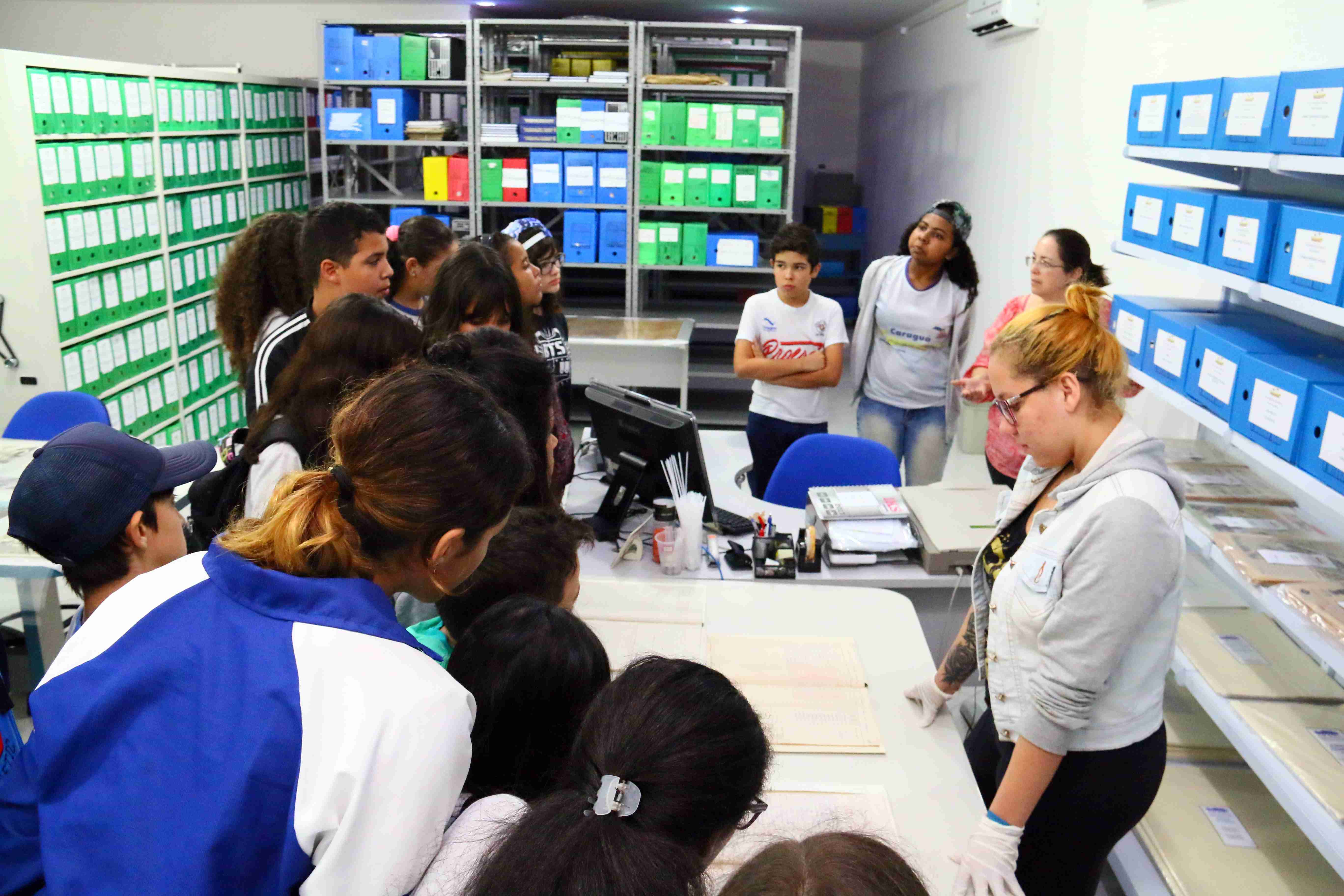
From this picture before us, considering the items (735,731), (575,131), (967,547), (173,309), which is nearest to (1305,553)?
(967,547)

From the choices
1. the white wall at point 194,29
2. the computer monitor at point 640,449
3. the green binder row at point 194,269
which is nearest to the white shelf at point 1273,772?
the computer monitor at point 640,449

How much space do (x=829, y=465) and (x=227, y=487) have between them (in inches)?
73.8

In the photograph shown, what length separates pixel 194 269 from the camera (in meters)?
5.24

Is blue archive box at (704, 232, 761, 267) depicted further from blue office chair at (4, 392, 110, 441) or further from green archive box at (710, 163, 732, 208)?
blue office chair at (4, 392, 110, 441)

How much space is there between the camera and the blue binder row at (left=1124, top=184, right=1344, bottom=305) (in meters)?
1.68

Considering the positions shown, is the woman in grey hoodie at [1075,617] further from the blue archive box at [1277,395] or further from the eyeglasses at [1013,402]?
the blue archive box at [1277,395]

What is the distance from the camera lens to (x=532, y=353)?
2.10 metres

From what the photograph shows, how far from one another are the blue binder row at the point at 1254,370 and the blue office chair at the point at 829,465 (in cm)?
87

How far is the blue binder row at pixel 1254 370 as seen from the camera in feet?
5.46

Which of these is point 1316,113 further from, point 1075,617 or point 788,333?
point 788,333

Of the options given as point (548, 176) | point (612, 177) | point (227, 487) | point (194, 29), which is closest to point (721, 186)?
point (612, 177)

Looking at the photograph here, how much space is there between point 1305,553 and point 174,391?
5.01 metres

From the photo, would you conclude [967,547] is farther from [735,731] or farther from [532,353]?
[735,731]

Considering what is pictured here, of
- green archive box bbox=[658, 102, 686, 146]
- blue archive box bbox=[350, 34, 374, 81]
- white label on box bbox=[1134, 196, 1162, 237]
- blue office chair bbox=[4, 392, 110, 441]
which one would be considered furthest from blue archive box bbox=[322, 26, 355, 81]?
white label on box bbox=[1134, 196, 1162, 237]
